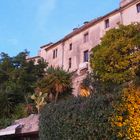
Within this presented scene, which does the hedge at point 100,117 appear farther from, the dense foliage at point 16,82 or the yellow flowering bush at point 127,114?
the dense foliage at point 16,82

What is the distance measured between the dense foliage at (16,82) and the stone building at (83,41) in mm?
5848

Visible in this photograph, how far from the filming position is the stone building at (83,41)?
40.3 m

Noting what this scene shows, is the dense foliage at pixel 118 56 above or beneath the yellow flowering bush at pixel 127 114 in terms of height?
above

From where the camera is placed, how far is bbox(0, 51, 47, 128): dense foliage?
33312mm

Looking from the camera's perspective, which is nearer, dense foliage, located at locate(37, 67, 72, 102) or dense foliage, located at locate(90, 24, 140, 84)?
dense foliage, located at locate(90, 24, 140, 84)

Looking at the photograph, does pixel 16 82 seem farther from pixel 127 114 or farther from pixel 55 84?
pixel 127 114

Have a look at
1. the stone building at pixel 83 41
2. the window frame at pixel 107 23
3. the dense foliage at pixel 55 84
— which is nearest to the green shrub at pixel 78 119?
the dense foliage at pixel 55 84

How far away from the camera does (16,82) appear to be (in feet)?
124

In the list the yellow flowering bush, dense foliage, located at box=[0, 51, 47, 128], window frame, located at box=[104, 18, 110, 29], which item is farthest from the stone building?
the yellow flowering bush

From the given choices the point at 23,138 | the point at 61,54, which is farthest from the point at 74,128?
the point at 61,54

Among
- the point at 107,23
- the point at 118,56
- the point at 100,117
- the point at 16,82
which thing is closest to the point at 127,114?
the point at 100,117

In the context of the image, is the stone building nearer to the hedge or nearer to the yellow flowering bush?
the hedge

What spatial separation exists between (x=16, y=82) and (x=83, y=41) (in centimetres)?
1374

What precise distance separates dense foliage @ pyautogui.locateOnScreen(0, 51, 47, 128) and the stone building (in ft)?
19.2
